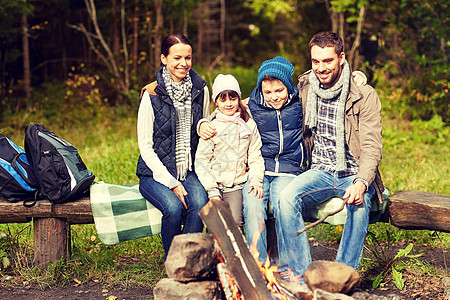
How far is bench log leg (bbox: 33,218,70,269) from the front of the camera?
4.14m

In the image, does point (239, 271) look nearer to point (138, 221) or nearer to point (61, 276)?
point (138, 221)

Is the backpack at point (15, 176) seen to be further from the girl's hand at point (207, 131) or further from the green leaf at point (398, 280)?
the green leaf at point (398, 280)

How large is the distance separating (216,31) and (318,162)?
77.1 feet

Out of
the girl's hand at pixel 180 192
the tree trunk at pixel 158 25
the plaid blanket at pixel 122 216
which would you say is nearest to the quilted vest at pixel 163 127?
the girl's hand at pixel 180 192

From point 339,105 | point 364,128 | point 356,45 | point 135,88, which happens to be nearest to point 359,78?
point 339,105

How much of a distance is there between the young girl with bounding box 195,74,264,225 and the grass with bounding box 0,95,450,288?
0.94 m

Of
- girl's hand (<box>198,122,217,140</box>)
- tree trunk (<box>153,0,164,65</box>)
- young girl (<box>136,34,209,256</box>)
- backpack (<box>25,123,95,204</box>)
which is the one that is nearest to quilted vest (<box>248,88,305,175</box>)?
girl's hand (<box>198,122,217,140</box>)

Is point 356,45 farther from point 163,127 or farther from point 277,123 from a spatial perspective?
point 163,127

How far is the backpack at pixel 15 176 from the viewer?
3.97 m

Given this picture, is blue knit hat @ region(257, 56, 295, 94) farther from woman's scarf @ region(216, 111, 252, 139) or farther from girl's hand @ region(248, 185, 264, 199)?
girl's hand @ region(248, 185, 264, 199)

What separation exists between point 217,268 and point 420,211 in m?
1.65

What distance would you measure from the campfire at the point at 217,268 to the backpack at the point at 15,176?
146cm

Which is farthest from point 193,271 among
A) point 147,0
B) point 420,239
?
point 147,0

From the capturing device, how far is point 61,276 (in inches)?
165
